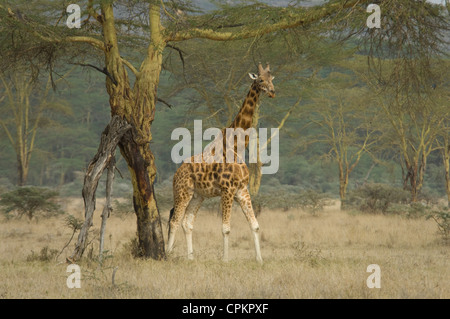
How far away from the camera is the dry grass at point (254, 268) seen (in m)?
6.35

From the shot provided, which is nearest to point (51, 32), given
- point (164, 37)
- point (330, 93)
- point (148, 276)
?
point (164, 37)

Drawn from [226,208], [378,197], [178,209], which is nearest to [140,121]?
[178,209]

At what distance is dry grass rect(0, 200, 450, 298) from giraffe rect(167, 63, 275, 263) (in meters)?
0.54

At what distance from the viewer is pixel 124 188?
35.7 metres

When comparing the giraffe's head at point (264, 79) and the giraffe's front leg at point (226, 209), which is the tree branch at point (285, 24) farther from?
the giraffe's front leg at point (226, 209)

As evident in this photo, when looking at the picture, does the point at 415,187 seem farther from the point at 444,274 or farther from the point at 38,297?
the point at 38,297

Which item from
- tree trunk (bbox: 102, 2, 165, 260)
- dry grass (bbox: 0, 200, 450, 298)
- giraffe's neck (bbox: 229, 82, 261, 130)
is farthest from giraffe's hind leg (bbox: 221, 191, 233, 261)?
giraffe's neck (bbox: 229, 82, 261, 130)

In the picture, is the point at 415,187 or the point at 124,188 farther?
the point at 124,188

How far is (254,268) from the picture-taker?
810 cm

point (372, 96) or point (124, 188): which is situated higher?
point (372, 96)

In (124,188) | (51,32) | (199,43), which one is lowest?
(124,188)

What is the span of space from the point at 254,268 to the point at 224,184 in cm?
133

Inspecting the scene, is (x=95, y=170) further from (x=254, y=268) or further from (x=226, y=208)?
(x=254, y=268)

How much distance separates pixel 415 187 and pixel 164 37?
15233mm
